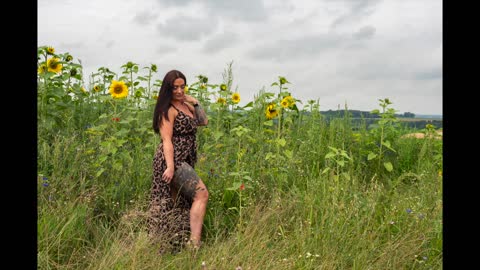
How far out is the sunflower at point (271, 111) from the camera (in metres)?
5.50

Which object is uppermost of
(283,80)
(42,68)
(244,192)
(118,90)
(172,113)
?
(42,68)

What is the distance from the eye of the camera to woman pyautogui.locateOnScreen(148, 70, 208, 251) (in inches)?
158

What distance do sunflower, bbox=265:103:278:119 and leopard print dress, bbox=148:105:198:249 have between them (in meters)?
1.46

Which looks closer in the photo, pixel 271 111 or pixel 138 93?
pixel 271 111

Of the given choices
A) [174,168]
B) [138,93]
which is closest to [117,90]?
[138,93]

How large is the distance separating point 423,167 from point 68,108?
4086mm

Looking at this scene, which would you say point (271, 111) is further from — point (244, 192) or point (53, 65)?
point (53, 65)

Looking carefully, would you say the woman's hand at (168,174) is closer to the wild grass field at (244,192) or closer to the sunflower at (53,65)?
the wild grass field at (244,192)

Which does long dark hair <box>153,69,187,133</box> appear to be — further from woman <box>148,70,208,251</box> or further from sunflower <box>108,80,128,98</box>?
sunflower <box>108,80,128,98</box>

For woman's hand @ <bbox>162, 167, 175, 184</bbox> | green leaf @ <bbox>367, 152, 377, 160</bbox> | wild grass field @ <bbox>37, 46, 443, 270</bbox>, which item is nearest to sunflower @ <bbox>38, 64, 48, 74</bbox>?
wild grass field @ <bbox>37, 46, 443, 270</bbox>

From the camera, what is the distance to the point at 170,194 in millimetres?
4168

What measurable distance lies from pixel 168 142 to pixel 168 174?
248 mm
